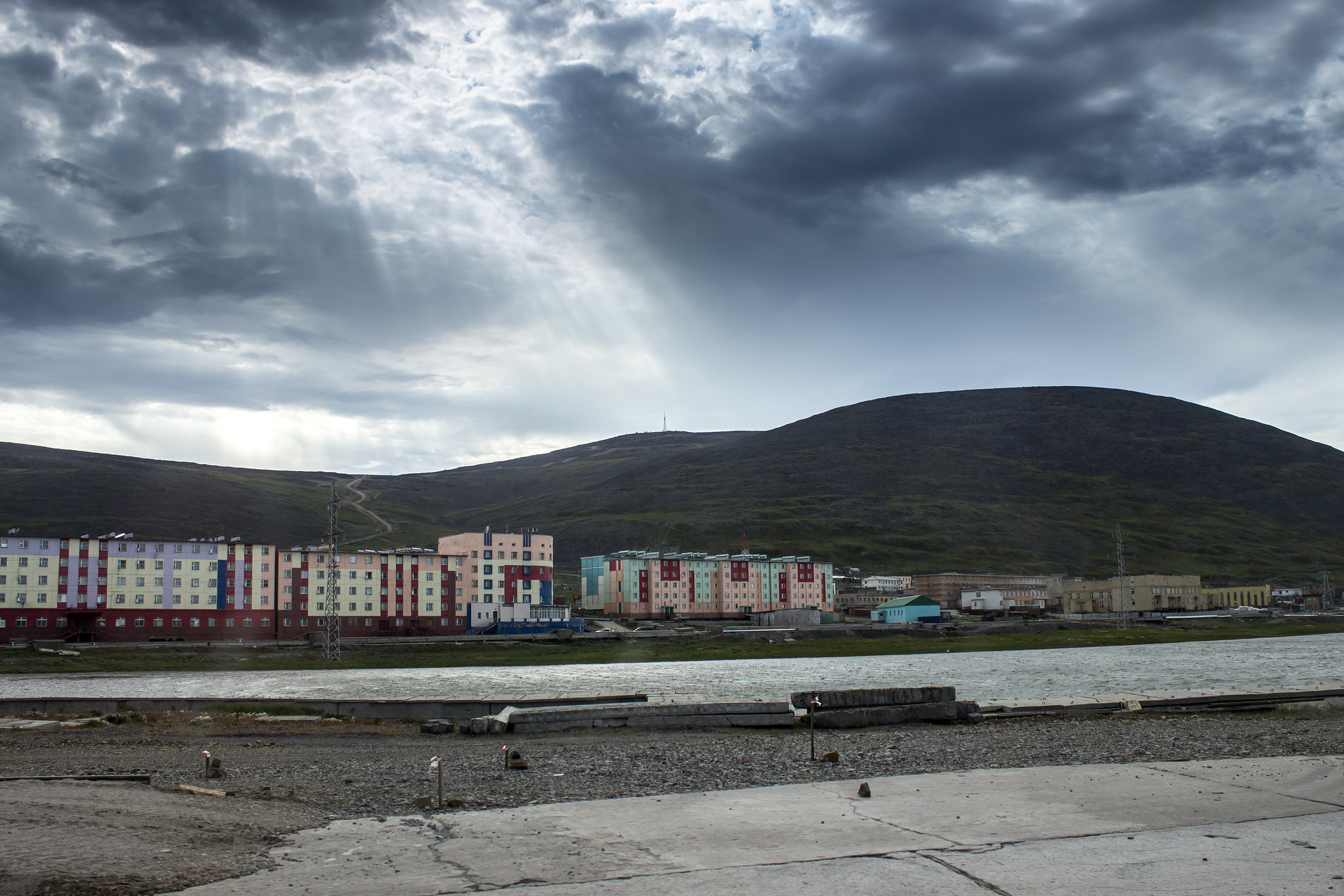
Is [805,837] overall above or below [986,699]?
above

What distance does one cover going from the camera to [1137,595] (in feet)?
599

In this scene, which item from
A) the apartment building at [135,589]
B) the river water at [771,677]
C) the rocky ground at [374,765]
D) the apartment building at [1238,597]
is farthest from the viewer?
the apartment building at [1238,597]

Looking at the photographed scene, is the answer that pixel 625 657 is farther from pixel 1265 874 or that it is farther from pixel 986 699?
pixel 1265 874

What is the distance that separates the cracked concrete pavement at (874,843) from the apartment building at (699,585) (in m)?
143

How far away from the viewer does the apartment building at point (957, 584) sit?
193 m

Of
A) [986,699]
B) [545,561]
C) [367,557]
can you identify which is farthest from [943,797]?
[545,561]

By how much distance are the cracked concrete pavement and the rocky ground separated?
1.46m

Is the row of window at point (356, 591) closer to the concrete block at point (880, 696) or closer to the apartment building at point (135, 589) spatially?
the apartment building at point (135, 589)

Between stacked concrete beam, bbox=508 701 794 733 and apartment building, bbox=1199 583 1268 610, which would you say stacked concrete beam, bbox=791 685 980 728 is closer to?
stacked concrete beam, bbox=508 701 794 733

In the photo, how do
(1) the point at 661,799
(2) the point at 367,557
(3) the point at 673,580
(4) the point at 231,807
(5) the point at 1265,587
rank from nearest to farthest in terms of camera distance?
1. (4) the point at 231,807
2. (1) the point at 661,799
3. (2) the point at 367,557
4. (3) the point at 673,580
5. (5) the point at 1265,587

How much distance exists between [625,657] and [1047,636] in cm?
5795

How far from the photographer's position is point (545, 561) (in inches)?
5374

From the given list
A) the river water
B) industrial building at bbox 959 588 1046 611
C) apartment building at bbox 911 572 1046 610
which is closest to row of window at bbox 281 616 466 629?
the river water

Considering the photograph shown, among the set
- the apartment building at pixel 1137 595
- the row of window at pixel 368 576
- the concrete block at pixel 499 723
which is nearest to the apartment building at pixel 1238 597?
the apartment building at pixel 1137 595
